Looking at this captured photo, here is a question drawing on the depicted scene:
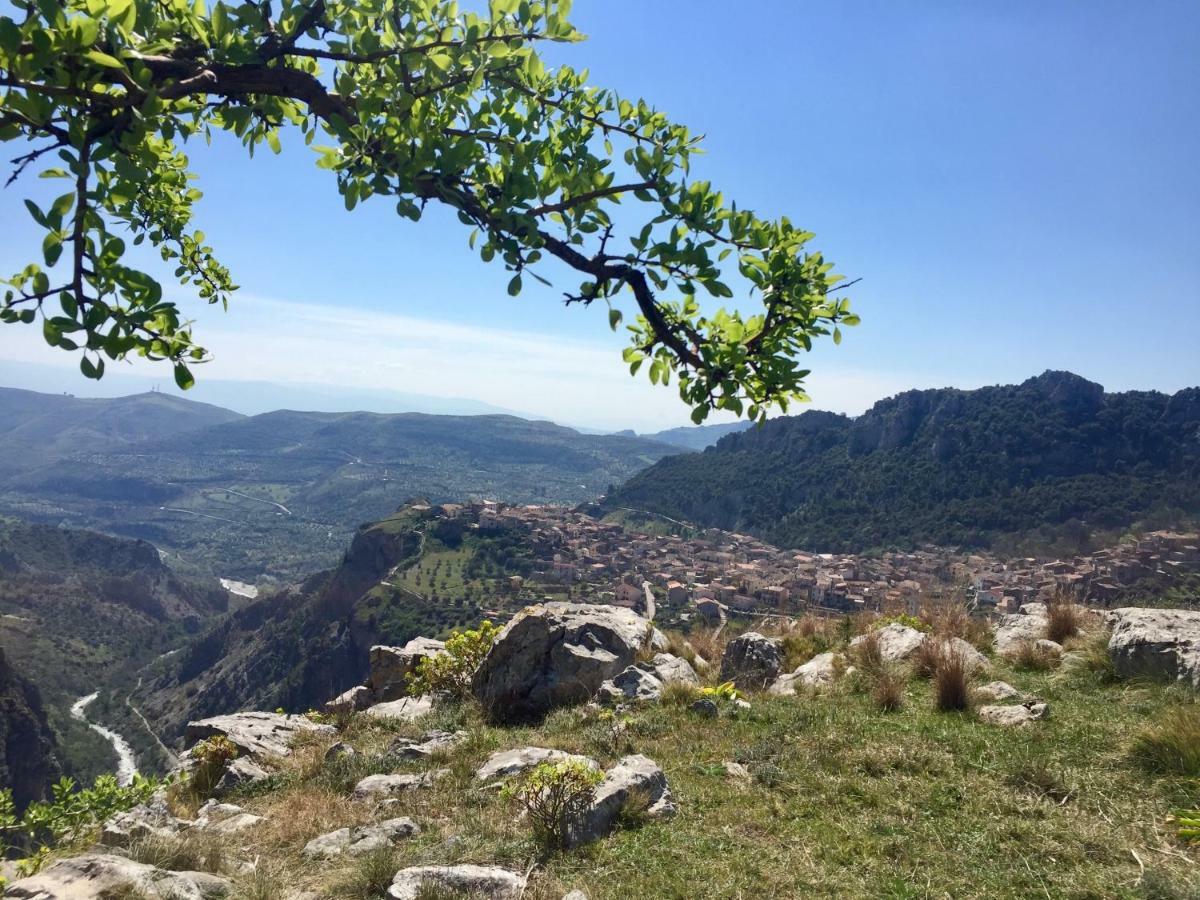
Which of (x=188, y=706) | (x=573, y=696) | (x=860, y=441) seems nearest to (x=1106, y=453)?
(x=860, y=441)

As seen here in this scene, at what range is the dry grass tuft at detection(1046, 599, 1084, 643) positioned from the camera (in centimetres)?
943

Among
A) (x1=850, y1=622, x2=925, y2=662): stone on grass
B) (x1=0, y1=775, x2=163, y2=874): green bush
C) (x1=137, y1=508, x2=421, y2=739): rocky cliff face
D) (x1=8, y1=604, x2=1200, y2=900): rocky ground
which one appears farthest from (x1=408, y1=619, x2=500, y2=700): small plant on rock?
(x1=137, y1=508, x2=421, y2=739): rocky cliff face

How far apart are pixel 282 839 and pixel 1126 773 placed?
6.54m

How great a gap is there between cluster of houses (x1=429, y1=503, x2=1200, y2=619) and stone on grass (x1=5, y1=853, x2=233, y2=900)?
14356 mm

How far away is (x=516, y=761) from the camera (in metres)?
6.21

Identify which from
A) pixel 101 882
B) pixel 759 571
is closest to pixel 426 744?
pixel 101 882

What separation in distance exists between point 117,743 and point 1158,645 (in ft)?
316

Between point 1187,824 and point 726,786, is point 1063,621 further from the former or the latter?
point 726,786

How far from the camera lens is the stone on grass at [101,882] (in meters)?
3.05

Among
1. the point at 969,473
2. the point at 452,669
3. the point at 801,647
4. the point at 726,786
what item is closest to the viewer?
the point at 726,786

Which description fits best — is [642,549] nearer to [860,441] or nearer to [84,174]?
[860,441]

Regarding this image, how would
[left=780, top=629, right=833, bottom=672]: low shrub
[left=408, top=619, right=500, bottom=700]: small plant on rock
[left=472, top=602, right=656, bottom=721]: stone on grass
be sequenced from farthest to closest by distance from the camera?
[left=780, top=629, right=833, bottom=672]: low shrub, [left=408, top=619, right=500, bottom=700]: small plant on rock, [left=472, top=602, right=656, bottom=721]: stone on grass

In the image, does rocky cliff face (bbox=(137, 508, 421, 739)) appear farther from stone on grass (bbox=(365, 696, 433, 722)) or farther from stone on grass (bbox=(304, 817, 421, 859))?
stone on grass (bbox=(304, 817, 421, 859))

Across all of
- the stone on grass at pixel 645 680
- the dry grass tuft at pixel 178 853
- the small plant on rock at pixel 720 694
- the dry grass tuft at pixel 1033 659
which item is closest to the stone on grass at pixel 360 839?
the dry grass tuft at pixel 178 853
